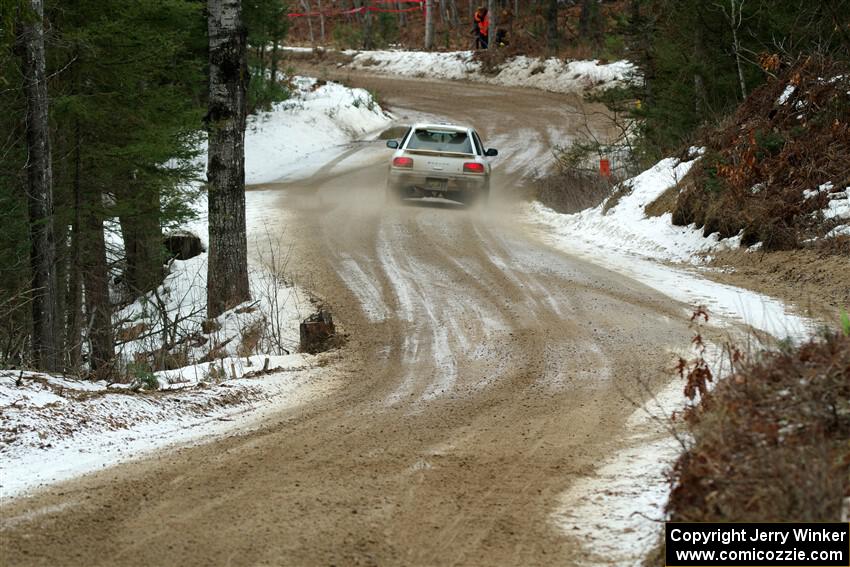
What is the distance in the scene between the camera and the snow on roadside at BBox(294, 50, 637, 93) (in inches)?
1566

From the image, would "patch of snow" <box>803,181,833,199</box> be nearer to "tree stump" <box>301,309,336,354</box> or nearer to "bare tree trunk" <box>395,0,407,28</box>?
"tree stump" <box>301,309,336,354</box>

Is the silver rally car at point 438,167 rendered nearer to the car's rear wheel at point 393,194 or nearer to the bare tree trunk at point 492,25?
the car's rear wheel at point 393,194

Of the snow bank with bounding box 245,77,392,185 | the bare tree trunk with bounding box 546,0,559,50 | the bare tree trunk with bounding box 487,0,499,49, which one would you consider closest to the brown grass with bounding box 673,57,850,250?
the snow bank with bounding box 245,77,392,185

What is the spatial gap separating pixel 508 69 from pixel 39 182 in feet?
120

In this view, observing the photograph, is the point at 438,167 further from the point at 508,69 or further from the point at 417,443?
the point at 508,69

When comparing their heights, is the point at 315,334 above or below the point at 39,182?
below

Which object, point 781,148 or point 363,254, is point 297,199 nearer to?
point 363,254

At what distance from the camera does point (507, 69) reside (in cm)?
4597

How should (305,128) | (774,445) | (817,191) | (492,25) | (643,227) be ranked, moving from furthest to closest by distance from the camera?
(492,25) < (305,128) < (643,227) < (817,191) < (774,445)

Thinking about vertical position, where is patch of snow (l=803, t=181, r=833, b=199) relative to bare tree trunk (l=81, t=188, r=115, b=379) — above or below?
above

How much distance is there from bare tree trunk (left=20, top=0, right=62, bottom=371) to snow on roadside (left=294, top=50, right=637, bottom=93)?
25909 mm

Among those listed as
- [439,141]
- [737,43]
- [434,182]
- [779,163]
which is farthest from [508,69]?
[779,163]

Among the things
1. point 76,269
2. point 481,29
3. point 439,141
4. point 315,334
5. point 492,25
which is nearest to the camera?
point 315,334

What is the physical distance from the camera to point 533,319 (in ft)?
35.6
